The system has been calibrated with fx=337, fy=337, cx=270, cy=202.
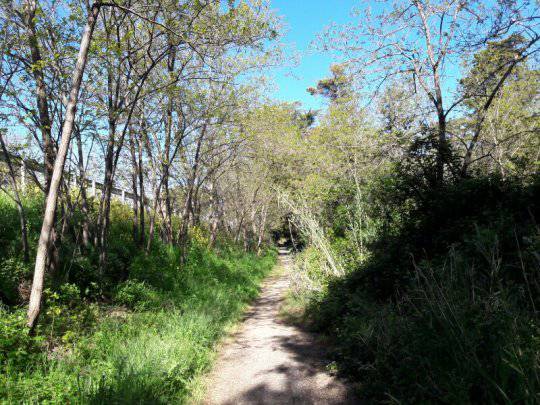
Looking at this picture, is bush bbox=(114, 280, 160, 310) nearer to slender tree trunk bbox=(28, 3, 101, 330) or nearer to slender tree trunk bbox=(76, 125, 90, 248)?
slender tree trunk bbox=(76, 125, 90, 248)

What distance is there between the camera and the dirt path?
4.04m

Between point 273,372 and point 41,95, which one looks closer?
point 273,372

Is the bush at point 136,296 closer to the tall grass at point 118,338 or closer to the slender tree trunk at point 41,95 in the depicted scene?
the tall grass at point 118,338

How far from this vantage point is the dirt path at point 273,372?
4043 mm

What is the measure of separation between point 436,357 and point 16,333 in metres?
4.25

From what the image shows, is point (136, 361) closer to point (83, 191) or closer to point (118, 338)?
point (118, 338)

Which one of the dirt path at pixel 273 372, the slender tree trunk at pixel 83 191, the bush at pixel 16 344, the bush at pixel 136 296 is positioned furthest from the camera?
the slender tree trunk at pixel 83 191

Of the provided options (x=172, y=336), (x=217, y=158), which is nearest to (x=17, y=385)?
(x=172, y=336)

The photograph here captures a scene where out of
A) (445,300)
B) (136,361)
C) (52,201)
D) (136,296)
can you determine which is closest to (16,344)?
(136,361)

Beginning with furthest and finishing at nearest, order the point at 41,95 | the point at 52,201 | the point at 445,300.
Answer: the point at 41,95 → the point at 52,201 → the point at 445,300

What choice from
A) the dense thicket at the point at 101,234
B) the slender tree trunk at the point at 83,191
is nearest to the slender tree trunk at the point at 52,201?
the dense thicket at the point at 101,234

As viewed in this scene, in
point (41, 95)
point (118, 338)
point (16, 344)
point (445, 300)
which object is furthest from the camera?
point (41, 95)

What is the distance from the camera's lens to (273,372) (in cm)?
472

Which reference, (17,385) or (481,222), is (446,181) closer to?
(481,222)
